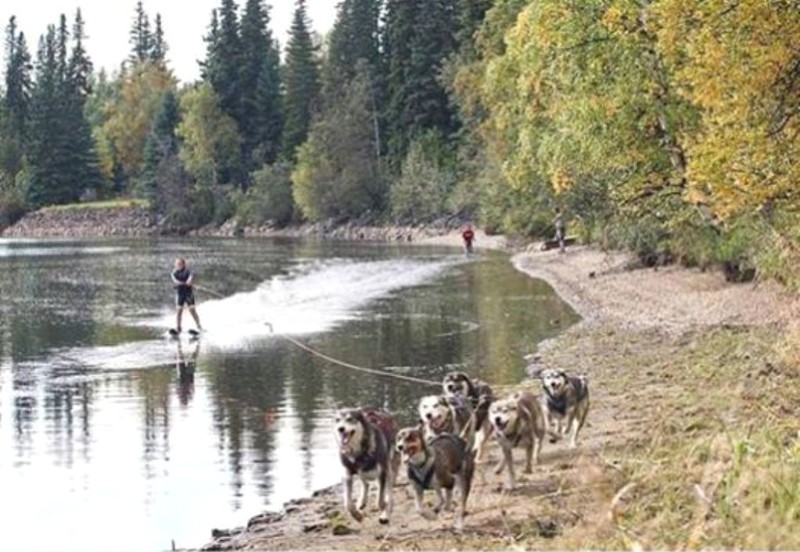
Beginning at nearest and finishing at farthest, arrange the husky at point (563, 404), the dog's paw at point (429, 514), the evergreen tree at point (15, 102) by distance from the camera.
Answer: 1. the dog's paw at point (429, 514)
2. the husky at point (563, 404)
3. the evergreen tree at point (15, 102)

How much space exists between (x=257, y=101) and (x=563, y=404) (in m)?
96.2

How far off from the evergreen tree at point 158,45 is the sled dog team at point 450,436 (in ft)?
463

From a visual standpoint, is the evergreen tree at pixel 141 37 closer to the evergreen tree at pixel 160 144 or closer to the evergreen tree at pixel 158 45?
the evergreen tree at pixel 158 45

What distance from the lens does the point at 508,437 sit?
1205 centimetres

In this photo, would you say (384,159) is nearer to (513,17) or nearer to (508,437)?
(513,17)

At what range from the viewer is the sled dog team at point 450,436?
419 inches

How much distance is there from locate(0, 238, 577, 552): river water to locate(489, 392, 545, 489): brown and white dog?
2.34m

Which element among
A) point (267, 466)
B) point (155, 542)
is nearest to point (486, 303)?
point (267, 466)

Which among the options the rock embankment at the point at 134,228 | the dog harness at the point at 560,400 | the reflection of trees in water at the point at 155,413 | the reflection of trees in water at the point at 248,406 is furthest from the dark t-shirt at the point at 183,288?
the rock embankment at the point at 134,228

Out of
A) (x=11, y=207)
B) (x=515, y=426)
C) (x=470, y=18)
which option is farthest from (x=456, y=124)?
(x=515, y=426)

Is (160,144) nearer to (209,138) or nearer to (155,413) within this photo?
(209,138)

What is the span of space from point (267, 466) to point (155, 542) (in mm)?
2857

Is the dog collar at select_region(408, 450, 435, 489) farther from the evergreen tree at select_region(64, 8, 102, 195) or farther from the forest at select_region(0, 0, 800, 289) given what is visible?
the evergreen tree at select_region(64, 8, 102, 195)

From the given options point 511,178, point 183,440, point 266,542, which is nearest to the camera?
point 266,542
